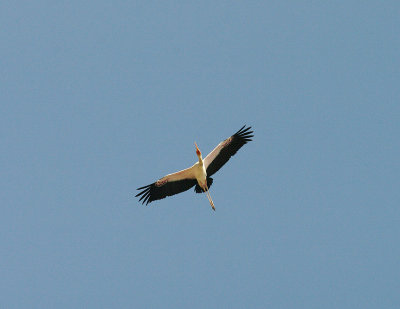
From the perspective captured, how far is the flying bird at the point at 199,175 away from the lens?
60.2 ft

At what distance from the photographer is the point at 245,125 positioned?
728 inches

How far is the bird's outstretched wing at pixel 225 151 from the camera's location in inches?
726

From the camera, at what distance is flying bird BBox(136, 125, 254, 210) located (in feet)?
60.2

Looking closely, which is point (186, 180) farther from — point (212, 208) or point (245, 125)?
point (245, 125)

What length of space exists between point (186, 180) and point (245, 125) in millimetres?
3014

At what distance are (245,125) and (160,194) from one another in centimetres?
409

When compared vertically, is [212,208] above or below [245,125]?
below

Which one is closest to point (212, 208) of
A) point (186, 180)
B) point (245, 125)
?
point (186, 180)

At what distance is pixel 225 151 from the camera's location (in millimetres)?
18531

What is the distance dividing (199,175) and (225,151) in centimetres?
132

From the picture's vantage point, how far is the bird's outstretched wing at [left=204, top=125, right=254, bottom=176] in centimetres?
1844

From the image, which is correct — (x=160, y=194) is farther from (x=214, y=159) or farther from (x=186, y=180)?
(x=214, y=159)

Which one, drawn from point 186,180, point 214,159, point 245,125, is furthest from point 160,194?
point 245,125

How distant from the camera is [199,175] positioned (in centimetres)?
1833
